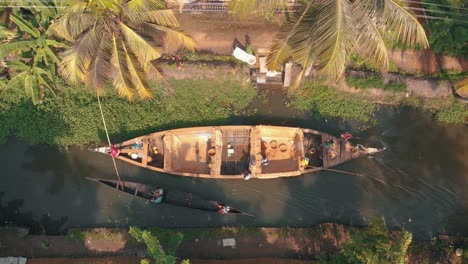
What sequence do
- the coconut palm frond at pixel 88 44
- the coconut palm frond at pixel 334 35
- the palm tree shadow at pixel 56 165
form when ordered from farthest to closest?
the palm tree shadow at pixel 56 165
the coconut palm frond at pixel 88 44
the coconut palm frond at pixel 334 35

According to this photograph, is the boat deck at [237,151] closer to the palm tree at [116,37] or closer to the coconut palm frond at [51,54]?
the palm tree at [116,37]

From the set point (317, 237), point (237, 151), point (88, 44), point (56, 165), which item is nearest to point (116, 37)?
point (88, 44)

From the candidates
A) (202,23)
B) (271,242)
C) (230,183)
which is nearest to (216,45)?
(202,23)

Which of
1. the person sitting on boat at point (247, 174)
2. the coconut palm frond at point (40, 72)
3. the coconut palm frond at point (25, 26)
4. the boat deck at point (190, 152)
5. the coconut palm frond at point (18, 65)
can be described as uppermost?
the coconut palm frond at point (25, 26)

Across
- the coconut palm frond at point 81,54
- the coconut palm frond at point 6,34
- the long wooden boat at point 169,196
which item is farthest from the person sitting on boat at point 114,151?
the coconut palm frond at point 6,34

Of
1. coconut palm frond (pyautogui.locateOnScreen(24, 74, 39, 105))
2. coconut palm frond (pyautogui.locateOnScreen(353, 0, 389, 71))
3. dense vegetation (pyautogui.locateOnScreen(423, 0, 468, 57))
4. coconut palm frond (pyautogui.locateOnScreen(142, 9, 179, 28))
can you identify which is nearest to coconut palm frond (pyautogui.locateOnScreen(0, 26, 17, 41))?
coconut palm frond (pyautogui.locateOnScreen(24, 74, 39, 105))

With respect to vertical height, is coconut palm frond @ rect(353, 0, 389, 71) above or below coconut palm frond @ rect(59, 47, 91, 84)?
above

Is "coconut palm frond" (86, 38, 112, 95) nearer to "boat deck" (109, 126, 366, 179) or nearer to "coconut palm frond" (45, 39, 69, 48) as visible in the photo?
"coconut palm frond" (45, 39, 69, 48)
